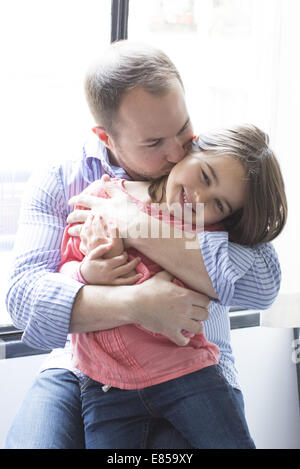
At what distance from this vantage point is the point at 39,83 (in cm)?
179

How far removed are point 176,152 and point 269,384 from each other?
123 cm

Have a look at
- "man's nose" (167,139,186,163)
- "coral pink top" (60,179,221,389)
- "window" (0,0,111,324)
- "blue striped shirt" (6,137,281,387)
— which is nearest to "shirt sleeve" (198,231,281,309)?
"blue striped shirt" (6,137,281,387)

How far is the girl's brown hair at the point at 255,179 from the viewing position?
125cm

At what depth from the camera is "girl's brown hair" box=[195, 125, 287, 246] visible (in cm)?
125

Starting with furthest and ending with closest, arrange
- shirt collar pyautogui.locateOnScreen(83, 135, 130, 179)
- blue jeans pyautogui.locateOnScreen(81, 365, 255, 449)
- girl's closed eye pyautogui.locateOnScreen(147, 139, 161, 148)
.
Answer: shirt collar pyautogui.locateOnScreen(83, 135, 130, 179) < girl's closed eye pyautogui.locateOnScreen(147, 139, 161, 148) < blue jeans pyautogui.locateOnScreen(81, 365, 255, 449)

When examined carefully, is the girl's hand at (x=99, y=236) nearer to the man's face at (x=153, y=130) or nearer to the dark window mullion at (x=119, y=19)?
the man's face at (x=153, y=130)

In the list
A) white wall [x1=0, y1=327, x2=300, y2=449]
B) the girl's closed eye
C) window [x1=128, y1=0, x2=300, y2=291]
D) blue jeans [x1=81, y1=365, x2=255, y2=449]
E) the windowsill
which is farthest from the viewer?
white wall [x1=0, y1=327, x2=300, y2=449]

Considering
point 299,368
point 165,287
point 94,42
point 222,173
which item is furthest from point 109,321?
point 299,368

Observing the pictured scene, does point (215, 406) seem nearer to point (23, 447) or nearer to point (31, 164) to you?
point (23, 447)

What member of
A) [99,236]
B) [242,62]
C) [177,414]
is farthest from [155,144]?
[242,62]

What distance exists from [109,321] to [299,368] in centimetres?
122

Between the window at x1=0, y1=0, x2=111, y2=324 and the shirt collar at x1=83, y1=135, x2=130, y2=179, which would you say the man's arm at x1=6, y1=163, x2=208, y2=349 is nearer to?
the shirt collar at x1=83, y1=135, x2=130, y2=179

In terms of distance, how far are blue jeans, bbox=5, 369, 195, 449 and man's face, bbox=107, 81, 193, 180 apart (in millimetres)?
610

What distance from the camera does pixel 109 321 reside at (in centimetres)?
121
